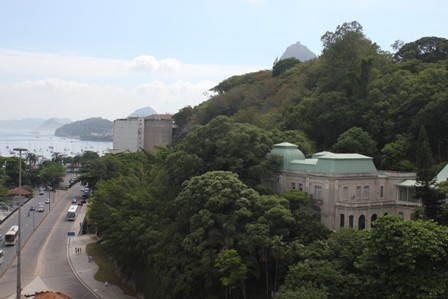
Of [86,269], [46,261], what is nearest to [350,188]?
[86,269]

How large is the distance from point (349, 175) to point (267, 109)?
134ft

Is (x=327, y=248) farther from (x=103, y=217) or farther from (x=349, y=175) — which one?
(x=103, y=217)

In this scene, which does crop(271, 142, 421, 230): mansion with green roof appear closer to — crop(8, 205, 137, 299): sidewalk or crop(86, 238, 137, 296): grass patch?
crop(86, 238, 137, 296): grass patch

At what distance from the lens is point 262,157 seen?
40844 mm

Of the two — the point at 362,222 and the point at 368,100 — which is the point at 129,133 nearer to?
the point at 368,100

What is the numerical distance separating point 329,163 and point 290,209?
5.02m

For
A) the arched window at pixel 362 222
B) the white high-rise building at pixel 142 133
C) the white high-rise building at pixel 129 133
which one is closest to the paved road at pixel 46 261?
the arched window at pixel 362 222

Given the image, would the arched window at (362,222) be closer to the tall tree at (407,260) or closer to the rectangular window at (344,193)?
the rectangular window at (344,193)

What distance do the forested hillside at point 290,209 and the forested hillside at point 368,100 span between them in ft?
0.47

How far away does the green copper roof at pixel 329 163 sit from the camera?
3781 cm

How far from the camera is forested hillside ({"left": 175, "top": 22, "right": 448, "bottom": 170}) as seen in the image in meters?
47.4

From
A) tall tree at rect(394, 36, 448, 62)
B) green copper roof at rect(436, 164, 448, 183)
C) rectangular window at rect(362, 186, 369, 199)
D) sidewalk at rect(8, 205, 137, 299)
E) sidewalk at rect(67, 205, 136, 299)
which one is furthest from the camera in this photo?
tall tree at rect(394, 36, 448, 62)

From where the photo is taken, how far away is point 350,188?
37.9m

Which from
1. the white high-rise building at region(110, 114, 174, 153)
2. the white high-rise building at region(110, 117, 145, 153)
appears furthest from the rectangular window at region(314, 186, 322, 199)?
the white high-rise building at region(110, 117, 145, 153)
